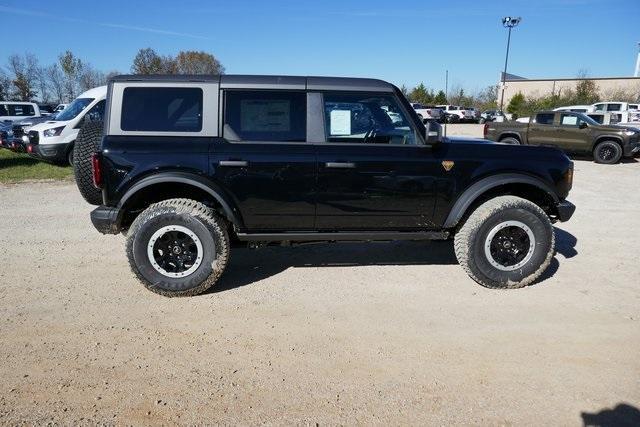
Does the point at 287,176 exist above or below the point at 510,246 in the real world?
above

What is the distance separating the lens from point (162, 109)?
157 inches

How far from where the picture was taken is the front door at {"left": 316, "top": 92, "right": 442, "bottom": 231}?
13.2 feet

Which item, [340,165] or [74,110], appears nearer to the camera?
[340,165]

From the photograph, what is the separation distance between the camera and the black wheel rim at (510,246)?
4316 mm

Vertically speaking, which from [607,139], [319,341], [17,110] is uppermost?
[17,110]

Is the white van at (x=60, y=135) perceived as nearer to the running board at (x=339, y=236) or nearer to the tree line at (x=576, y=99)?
the running board at (x=339, y=236)

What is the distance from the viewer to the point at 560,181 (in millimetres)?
4398

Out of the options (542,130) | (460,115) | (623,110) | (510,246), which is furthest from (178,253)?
(460,115)

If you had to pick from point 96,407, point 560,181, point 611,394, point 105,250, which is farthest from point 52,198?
point 611,394

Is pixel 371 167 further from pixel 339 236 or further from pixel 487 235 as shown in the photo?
pixel 487 235

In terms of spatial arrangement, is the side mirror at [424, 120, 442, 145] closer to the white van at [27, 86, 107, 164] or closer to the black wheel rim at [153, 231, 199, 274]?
the black wheel rim at [153, 231, 199, 274]

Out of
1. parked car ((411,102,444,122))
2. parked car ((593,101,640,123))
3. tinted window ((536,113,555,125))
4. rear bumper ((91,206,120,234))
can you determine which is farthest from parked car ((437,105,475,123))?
rear bumper ((91,206,120,234))

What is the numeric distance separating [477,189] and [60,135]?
34.5 feet

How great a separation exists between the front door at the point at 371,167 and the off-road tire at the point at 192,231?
0.95m
